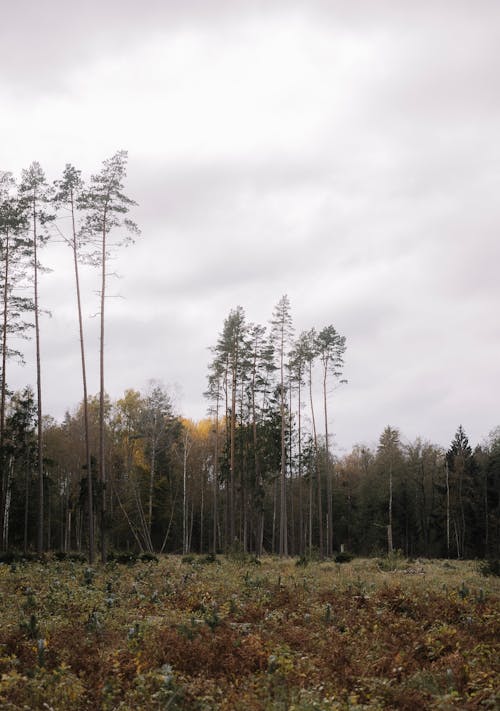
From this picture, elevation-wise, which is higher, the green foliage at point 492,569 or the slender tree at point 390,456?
the slender tree at point 390,456

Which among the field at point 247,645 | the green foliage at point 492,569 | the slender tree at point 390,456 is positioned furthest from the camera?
the slender tree at point 390,456

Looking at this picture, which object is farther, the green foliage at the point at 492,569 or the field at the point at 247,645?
the green foliage at the point at 492,569

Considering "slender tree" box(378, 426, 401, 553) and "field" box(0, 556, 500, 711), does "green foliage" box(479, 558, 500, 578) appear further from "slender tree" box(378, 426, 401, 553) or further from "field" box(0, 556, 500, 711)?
"slender tree" box(378, 426, 401, 553)

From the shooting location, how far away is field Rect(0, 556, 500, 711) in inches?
323

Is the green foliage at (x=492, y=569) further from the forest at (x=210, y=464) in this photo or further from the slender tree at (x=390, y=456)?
the slender tree at (x=390, y=456)

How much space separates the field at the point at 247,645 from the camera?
8203mm

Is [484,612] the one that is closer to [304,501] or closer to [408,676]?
[408,676]

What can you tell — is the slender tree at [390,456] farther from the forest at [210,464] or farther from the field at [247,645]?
the field at [247,645]

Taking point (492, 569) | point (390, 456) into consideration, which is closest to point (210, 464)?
point (390, 456)

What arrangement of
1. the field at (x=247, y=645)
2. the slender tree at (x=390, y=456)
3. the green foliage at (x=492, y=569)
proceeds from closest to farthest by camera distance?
the field at (x=247, y=645), the green foliage at (x=492, y=569), the slender tree at (x=390, y=456)

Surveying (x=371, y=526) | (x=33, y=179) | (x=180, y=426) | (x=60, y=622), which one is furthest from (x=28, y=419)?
(x=371, y=526)

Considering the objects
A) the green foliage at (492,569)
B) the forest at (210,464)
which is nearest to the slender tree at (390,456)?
the forest at (210,464)

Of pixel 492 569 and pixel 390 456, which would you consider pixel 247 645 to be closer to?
pixel 492 569

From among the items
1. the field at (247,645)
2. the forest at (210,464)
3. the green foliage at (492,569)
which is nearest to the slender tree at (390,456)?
the forest at (210,464)
